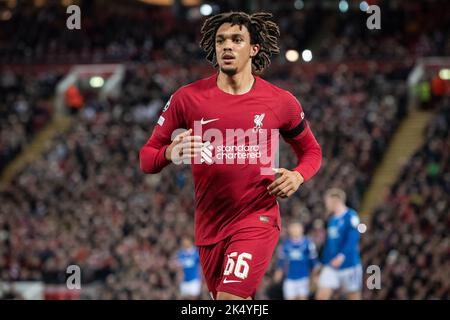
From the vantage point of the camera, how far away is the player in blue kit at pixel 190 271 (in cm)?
1738

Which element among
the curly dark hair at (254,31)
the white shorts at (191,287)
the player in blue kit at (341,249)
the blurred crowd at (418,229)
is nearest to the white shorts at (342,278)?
the player in blue kit at (341,249)

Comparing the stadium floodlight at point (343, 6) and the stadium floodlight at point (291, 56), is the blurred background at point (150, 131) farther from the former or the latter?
the stadium floodlight at point (291, 56)

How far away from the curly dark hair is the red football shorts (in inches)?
52.0

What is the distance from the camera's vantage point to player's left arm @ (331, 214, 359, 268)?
12.7 m

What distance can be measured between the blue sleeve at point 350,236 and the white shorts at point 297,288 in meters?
1.91

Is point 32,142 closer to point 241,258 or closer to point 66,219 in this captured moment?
point 66,219

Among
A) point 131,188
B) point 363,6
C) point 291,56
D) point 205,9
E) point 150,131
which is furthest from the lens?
point 205,9

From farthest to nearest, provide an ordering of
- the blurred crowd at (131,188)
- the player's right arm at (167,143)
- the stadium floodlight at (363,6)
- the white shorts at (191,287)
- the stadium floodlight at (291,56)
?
the stadium floodlight at (363,6), the stadium floodlight at (291,56), the blurred crowd at (131,188), the white shorts at (191,287), the player's right arm at (167,143)

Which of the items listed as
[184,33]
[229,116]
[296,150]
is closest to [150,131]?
[184,33]

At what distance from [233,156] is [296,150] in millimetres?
709

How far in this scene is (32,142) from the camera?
31000 millimetres

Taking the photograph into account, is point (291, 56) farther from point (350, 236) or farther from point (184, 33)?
point (350, 236)

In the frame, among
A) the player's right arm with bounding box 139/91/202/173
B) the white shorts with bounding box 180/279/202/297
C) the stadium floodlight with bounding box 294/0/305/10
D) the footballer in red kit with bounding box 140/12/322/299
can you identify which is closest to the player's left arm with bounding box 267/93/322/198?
the footballer in red kit with bounding box 140/12/322/299

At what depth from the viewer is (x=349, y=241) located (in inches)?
503
